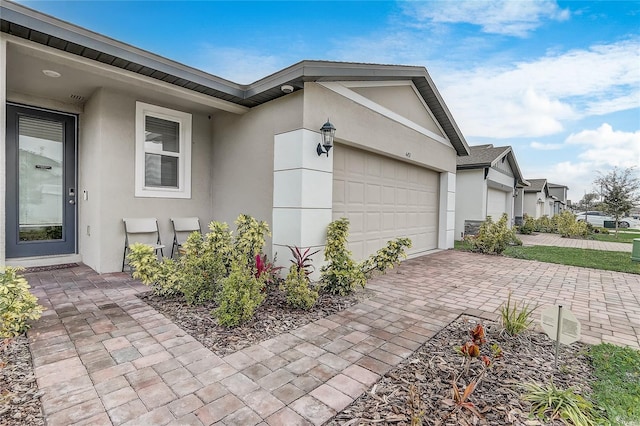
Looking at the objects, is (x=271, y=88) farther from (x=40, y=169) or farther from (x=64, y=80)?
(x=40, y=169)

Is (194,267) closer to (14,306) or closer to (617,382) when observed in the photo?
(14,306)

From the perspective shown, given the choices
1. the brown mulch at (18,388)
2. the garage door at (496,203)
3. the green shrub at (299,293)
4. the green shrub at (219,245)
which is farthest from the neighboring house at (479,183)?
the brown mulch at (18,388)

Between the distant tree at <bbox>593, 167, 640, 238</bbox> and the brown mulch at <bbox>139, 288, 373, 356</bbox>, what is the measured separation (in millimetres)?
19301

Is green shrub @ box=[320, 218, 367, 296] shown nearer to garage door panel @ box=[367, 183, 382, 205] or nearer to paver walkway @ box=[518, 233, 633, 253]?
garage door panel @ box=[367, 183, 382, 205]

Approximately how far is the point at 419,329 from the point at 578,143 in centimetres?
2070

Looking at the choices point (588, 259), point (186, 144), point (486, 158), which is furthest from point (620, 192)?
point (186, 144)

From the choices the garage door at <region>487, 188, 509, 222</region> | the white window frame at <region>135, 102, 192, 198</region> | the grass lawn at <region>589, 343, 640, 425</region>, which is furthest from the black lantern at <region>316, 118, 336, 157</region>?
the garage door at <region>487, 188, 509, 222</region>

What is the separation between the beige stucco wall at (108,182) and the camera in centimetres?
500

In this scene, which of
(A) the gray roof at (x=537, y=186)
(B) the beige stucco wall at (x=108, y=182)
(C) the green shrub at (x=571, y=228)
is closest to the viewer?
(B) the beige stucco wall at (x=108, y=182)

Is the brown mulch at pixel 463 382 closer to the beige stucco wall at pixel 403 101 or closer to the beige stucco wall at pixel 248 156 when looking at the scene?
the beige stucco wall at pixel 248 156

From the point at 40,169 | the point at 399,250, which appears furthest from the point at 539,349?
the point at 40,169

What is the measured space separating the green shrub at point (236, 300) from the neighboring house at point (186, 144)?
1536mm

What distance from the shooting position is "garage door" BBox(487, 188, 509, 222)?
1427 centimetres

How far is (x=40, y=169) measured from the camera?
539 cm
